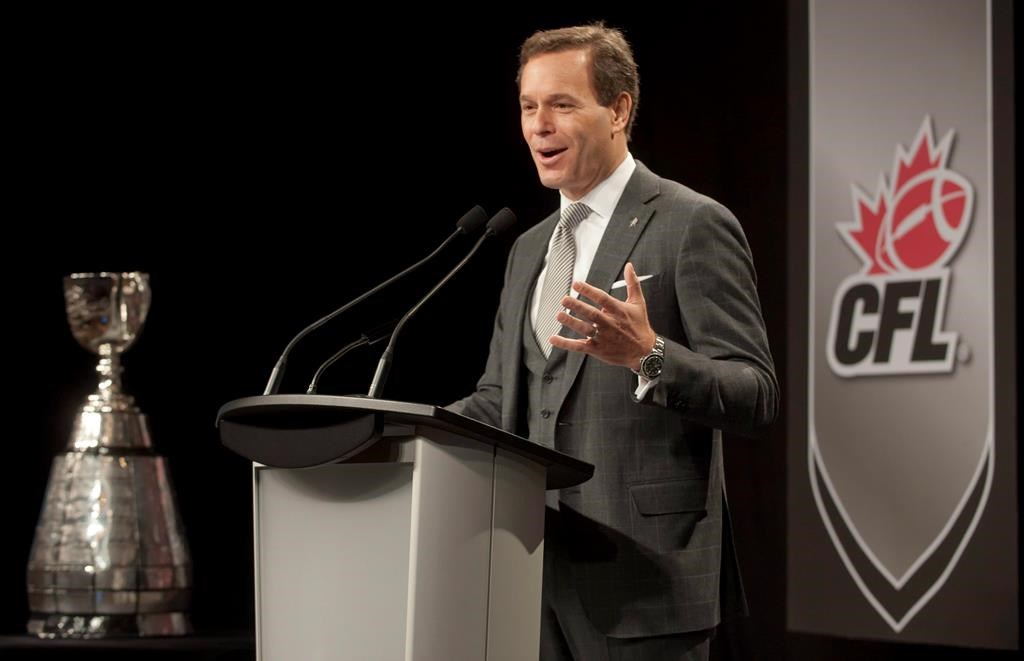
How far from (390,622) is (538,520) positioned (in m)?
0.29

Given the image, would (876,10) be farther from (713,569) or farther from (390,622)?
(390,622)

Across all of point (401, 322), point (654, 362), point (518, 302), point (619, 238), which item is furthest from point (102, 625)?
point (654, 362)

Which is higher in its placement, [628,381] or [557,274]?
[557,274]

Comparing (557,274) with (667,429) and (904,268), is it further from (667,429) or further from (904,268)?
(904,268)

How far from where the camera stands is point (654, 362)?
175cm

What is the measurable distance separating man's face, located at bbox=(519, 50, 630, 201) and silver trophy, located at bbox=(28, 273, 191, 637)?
4.21ft

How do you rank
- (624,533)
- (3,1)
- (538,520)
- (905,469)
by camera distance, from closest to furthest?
1. (538,520)
2. (624,533)
3. (905,469)
4. (3,1)

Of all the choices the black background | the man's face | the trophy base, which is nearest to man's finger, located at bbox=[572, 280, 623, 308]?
the man's face

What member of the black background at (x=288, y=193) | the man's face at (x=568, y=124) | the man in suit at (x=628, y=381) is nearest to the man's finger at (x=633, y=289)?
the man in suit at (x=628, y=381)

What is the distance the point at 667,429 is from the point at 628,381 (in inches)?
3.8

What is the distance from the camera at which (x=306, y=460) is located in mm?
1607

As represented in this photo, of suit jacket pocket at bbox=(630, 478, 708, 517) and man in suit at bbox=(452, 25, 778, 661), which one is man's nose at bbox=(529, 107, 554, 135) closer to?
man in suit at bbox=(452, 25, 778, 661)

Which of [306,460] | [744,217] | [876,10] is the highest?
[876,10]

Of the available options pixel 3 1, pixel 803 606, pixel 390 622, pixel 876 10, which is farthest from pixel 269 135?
pixel 390 622
